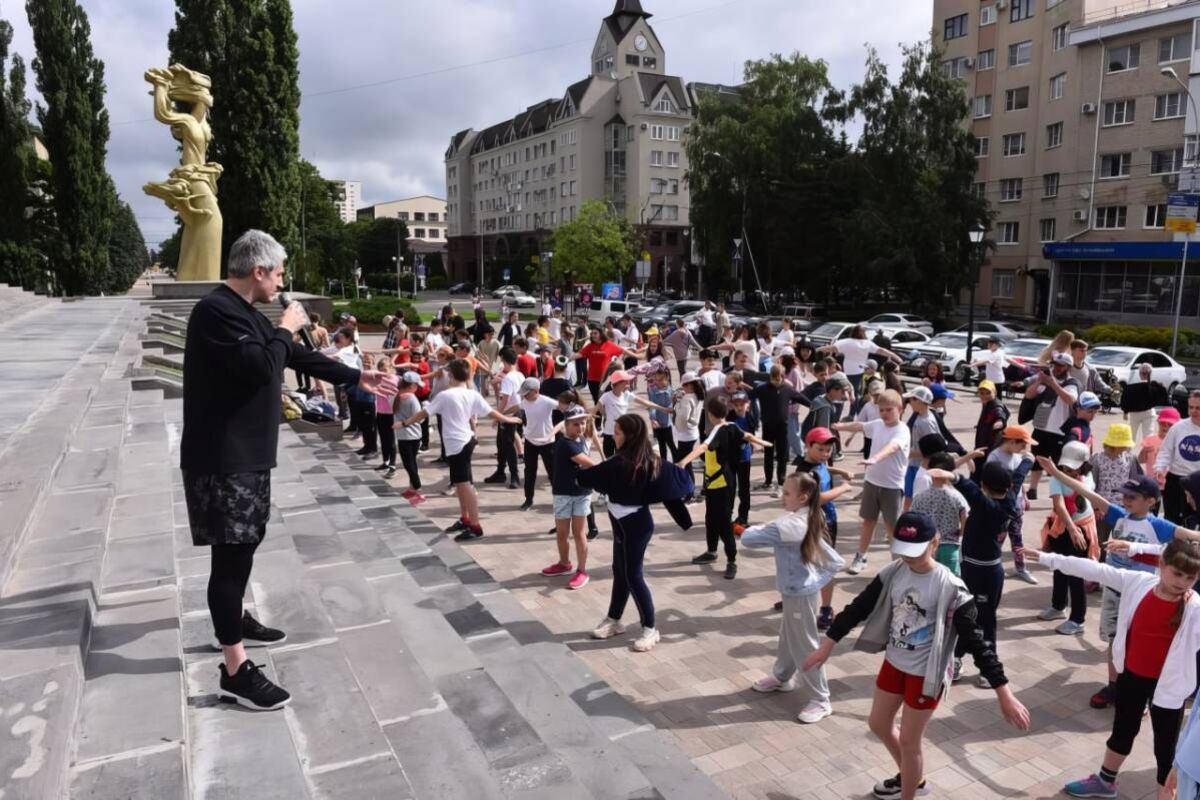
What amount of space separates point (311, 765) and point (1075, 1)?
50182 mm

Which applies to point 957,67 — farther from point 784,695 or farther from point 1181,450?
point 784,695

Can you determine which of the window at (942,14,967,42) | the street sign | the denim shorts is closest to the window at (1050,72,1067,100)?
the window at (942,14,967,42)

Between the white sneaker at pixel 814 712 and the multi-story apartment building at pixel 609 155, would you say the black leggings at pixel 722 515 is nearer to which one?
the white sneaker at pixel 814 712

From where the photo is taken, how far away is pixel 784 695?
5.53m

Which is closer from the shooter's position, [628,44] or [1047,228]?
[1047,228]

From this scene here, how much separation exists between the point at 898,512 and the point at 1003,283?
46.2 metres

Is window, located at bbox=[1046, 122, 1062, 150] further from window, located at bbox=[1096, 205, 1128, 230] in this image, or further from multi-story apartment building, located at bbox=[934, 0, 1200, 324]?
window, located at bbox=[1096, 205, 1128, 230]

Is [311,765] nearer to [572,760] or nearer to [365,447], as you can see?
[572,760]

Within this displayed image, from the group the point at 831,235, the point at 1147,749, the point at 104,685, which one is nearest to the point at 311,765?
the point at 104,685

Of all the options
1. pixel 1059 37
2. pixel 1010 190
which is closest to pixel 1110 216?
pixel 1010 190

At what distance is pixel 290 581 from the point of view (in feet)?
16.7

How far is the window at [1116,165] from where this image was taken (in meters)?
39.4

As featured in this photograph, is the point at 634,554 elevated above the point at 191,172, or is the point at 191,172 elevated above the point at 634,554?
the point at 191,172

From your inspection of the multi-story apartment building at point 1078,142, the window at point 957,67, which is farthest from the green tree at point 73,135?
the window at point 957,67
